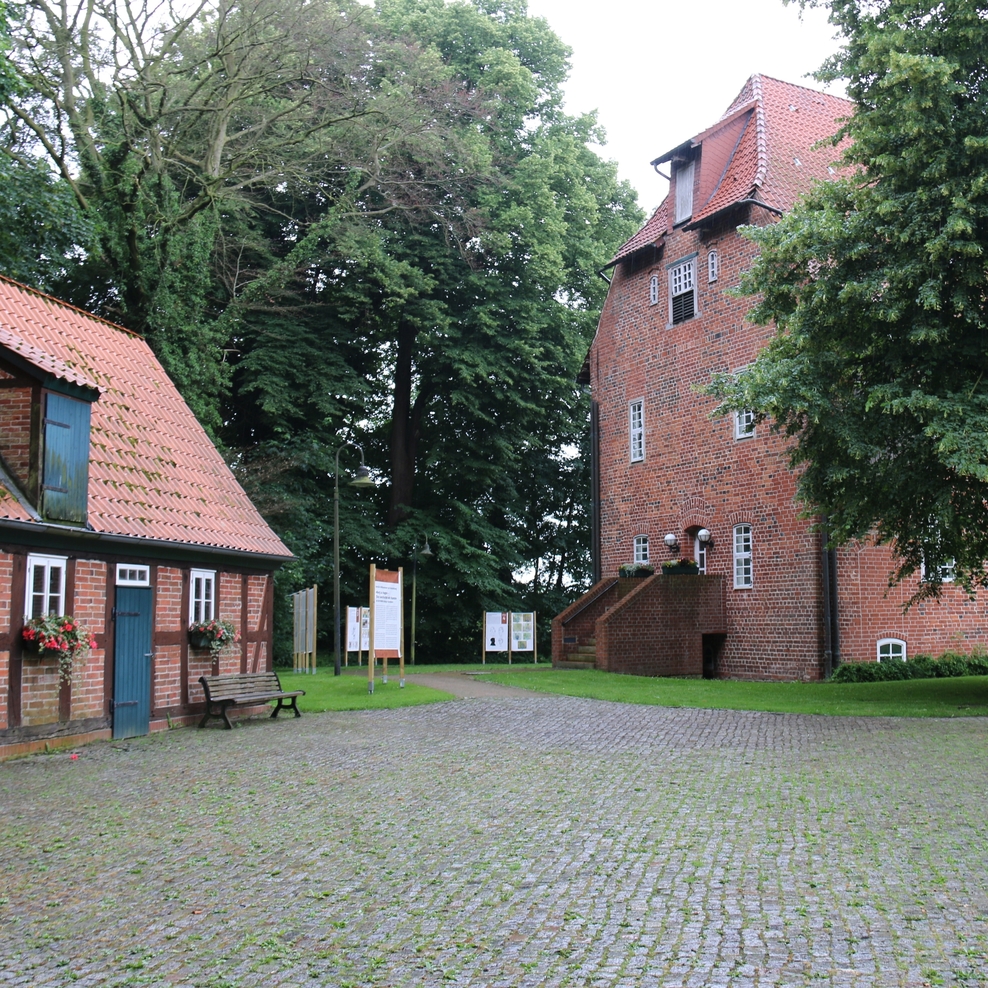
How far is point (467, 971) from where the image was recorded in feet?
16.4

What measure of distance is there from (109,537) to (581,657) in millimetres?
14783

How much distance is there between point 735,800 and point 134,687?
27.6ft

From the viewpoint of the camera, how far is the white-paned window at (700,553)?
25.3 meters

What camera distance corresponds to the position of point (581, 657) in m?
26.2

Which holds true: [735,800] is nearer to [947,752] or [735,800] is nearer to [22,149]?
[947,752]

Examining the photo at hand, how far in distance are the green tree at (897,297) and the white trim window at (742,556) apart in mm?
6798

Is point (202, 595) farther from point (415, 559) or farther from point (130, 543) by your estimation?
point (415, 559)

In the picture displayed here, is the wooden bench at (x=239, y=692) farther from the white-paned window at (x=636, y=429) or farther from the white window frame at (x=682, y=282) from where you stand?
the white window frame at (x=682, y=282)

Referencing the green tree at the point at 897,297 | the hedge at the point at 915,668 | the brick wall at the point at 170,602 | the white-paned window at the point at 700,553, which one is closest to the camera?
the brick wall at the point at 170,602

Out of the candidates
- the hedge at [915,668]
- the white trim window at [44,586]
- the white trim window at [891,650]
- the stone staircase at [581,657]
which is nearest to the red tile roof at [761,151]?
the white trim window at [891,650]

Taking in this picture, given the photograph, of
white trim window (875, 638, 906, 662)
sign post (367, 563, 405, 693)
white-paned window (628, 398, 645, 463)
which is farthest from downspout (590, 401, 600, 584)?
sign post (367, 563, 405, 693)

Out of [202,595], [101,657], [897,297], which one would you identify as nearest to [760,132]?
[897,297]

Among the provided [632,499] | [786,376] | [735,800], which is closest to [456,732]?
[735,800]

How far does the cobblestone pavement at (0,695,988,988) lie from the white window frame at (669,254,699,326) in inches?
608
